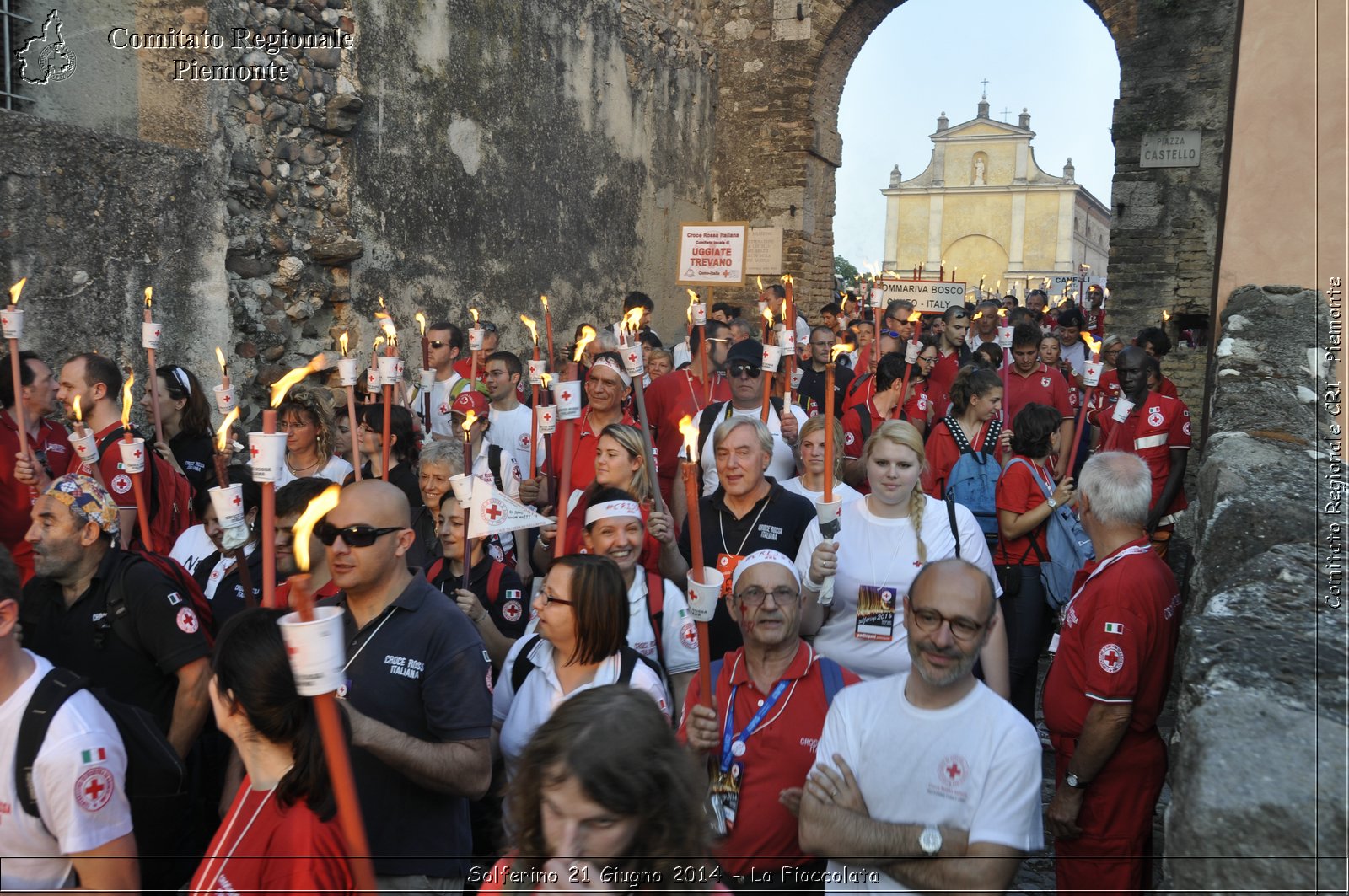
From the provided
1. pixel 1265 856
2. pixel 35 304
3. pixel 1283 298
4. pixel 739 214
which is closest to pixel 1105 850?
pixel 1265 856

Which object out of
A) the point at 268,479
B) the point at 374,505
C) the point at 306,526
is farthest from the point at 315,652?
the point at 374,505

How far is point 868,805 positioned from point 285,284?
7255 millimetres

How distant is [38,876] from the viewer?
2.54 meters

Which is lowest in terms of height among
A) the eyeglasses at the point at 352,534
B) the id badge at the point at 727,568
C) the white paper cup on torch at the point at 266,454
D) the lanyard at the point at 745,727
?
the lanyard at the point at 745,727

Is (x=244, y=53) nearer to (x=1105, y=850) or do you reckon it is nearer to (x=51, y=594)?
(x=51, y=594)

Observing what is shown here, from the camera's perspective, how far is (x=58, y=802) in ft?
8.20

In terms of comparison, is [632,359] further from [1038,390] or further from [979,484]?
[1038,390]

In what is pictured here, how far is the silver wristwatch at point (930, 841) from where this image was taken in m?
2.77

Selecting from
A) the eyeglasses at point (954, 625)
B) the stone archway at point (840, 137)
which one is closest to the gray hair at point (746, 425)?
the eyeglasses at point (954, 625)

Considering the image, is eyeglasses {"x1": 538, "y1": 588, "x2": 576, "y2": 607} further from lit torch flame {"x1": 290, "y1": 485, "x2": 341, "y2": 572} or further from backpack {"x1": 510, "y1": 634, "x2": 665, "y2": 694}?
lit torch flame {"x1": 290, "y1": 485, "x2": 341, "y2": 572}

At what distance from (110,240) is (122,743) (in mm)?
5153

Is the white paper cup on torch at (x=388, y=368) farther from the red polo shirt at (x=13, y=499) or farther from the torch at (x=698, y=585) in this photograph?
the torch at (x=698, y=585)

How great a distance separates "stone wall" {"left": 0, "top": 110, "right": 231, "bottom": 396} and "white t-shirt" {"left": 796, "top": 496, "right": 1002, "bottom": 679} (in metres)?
4.77

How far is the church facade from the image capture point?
68.4 meters
